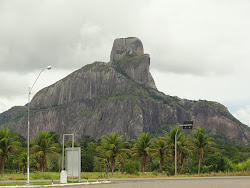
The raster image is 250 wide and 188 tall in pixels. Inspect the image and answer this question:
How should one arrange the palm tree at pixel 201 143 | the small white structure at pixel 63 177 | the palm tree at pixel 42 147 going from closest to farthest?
the small white structure at pixel 63 177
the palm tree at pixel 42 147
the palm tree at pixel 201 143

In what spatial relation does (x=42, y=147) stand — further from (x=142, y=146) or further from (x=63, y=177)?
(x=63, y=177)

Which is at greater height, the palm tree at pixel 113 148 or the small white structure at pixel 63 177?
the palm tree at pixel 113 148

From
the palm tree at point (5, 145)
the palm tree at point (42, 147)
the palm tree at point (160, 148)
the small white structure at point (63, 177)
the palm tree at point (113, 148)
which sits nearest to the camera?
the small white structure at point (63, 177)

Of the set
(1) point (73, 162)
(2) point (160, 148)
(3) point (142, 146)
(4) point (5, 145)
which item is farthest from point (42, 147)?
(1) point (73, 162)

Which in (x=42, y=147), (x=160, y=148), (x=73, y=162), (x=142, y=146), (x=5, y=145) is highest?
(x=5, y=145)

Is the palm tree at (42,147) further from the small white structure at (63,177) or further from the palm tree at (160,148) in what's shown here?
the small white structure at (63,177)

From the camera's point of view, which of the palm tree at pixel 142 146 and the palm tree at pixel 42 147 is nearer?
the palm tree at pixel 42 147

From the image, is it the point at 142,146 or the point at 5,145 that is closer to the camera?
the point at 5,145

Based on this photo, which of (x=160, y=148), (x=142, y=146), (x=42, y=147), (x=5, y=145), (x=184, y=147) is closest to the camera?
(x=5, y=145)

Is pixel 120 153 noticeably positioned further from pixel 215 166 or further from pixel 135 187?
pixel 135 187

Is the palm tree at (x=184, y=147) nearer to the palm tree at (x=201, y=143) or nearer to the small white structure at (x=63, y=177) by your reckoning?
the palm tree at (x=201, y=143)

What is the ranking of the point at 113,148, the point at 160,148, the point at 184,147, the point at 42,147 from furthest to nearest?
the point at 160,148
the point at 184,147
the point at 113,148
the point at 42,147

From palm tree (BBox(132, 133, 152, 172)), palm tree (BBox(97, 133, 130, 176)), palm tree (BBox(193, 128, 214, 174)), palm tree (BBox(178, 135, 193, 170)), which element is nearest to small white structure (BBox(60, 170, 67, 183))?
palm tree (BBox(97, 133, 130, 176))

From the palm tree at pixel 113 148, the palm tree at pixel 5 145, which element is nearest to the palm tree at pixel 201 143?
the palm tree at pixel 113 148
